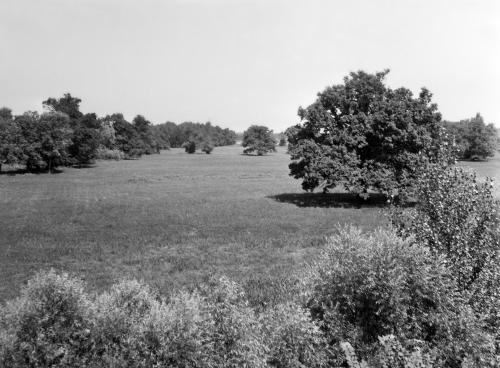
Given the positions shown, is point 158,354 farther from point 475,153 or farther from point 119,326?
point 475,153

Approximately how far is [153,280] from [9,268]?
7302 millimetres

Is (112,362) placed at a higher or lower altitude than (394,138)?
lower

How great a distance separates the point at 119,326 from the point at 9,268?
13.6m

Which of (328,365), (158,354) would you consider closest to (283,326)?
(328,365)

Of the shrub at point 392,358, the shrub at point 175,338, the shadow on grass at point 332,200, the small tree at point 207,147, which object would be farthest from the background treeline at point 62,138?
the shrub at point 392,358

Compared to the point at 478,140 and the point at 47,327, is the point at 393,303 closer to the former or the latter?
the point at 47,327

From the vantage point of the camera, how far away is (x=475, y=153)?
122 m

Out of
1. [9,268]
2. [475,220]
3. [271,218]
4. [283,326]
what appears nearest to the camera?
[283,326]

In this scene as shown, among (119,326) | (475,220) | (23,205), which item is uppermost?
(475,220)

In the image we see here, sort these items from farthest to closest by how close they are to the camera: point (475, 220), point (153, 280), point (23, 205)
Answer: point (23, 205) → point (153, 280) → point (475, 220)

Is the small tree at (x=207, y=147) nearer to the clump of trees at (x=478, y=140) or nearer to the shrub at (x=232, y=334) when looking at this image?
the clump of trees at (x=478, y=140)

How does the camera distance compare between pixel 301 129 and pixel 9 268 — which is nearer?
pixel 9 268

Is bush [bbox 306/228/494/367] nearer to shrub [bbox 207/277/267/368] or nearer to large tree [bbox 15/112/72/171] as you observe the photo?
shrub [bbox 207/277/267/368]

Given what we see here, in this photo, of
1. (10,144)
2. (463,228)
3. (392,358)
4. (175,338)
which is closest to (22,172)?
(10,144)
